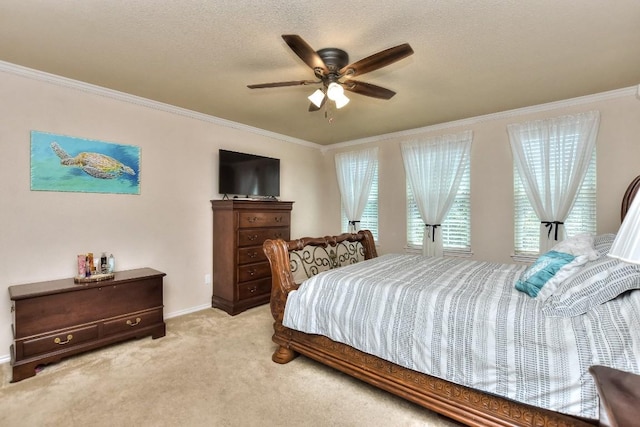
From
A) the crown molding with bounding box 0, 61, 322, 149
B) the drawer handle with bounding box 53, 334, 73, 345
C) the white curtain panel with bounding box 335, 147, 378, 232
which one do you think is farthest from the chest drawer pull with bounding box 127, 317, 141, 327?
the white curtain panel with bounding box 335, 147, 378, 232

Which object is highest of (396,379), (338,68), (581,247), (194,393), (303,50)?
(338,68)

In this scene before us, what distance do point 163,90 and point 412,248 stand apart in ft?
12.4

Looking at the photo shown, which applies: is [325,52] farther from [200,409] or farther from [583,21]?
[200,409]

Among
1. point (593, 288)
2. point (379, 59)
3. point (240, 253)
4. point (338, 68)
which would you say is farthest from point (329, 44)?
point (240, 253)

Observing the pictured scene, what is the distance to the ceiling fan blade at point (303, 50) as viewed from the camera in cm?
165

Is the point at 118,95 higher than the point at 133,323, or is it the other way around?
the point at 118,95

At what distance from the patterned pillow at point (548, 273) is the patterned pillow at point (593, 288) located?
0.09m

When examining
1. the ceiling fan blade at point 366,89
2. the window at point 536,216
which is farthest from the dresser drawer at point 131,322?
the window at point 536,216

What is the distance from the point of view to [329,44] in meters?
2.21

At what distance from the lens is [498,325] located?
1.62 meters

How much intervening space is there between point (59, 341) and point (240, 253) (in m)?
1.84

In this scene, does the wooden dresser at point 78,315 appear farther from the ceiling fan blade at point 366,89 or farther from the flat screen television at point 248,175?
the ceiling fan blade at point 366,89

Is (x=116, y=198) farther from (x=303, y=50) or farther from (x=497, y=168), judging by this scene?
(x=497, y=168)

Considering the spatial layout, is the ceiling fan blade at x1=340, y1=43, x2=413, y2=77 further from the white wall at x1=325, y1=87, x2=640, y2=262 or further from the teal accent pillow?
the white wall at x1=325, y1=87, x2=640, y2=262
